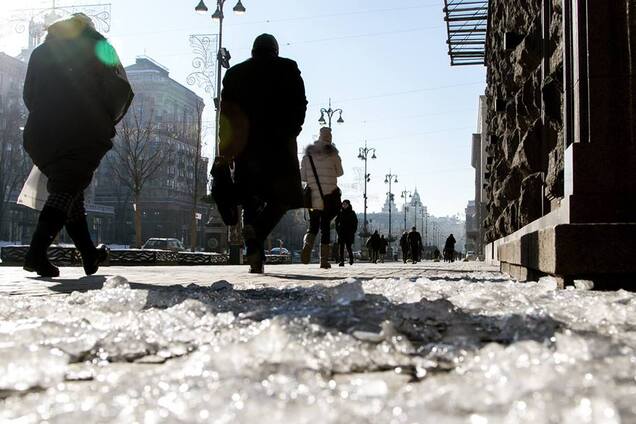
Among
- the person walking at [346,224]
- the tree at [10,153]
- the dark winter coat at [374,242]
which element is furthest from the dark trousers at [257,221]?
the tree at [10,153]

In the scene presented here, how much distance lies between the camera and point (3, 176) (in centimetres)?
4116

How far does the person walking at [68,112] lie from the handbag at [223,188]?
3.09ft

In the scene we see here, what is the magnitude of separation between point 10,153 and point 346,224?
36.2m

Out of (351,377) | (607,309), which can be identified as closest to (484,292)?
(607,309)

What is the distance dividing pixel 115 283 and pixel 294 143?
2.67 metres

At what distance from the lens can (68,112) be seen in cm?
521

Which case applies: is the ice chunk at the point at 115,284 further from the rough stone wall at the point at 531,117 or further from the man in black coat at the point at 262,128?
the rough stone wall at the point at 531,117

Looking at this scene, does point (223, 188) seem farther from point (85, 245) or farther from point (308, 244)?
point (308, 244)

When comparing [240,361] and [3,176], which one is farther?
[3,176]

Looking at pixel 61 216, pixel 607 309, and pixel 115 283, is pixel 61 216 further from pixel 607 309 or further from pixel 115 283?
pixel 607 309

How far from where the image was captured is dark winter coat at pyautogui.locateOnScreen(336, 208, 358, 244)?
12719 mm

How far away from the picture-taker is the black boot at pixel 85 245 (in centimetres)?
546

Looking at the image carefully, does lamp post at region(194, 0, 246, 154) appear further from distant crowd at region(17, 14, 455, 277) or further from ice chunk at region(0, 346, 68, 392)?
ice chunk at region(0, 346, 68, 392)

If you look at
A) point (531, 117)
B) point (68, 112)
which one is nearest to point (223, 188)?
point (68, 112)
